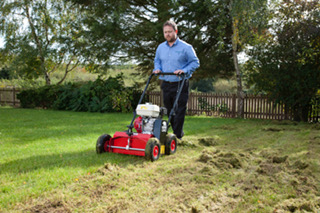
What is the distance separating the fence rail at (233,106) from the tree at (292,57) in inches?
15.9

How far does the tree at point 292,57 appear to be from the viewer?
9.82m

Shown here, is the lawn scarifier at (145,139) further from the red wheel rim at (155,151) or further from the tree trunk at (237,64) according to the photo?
the tree trunk at (237,64)

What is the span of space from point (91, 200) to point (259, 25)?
34.2 ft

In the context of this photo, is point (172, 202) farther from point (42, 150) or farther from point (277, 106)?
point (277, 106)

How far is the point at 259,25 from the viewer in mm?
11086

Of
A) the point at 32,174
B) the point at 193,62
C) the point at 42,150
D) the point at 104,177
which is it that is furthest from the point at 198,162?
the point at 42,150

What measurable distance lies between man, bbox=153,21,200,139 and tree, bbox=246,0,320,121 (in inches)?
251

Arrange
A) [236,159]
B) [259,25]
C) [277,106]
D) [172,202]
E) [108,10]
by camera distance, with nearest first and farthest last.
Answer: [172,202], [236,159], [259,25], [277,106], [108,10]

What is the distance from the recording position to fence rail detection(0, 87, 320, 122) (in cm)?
1143

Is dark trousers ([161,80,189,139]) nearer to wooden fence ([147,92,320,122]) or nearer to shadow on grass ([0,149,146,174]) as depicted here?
shadow on grass ([0,149,146,174])

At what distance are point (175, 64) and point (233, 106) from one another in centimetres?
858

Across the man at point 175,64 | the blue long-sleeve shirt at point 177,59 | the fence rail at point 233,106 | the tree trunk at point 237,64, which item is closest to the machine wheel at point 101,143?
the man at point 175,64

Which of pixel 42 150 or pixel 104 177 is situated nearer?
pixel 104 177

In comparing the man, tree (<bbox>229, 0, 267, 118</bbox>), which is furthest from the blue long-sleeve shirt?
tree (<bbox>229, 0, 267, 118</bbox>)
